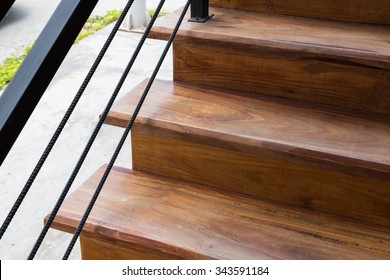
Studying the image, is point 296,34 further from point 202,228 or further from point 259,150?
point 202,228

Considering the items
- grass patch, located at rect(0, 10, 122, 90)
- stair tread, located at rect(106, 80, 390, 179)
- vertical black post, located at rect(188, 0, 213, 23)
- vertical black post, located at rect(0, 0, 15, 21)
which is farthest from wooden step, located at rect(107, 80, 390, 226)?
grass patch, located at rect(0, 10, 122, 90)

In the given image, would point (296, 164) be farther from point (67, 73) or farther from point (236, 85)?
point (67, 73)

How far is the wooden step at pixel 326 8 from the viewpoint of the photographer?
134 centimetres

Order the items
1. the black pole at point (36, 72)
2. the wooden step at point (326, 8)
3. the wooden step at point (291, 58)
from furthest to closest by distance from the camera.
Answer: the wooden step at point (326, 8) → the wooden step at point (291, 58) → the black pole at point (36, 72)

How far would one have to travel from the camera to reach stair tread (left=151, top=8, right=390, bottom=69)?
120cm

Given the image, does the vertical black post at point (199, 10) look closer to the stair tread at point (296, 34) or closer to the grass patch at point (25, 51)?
the stair tread at point (296, 34)

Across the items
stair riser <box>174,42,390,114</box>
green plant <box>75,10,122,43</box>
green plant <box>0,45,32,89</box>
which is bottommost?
green plant <box>75,10,122,43</box>

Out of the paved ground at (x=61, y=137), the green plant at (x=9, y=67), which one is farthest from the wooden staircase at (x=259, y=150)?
the green plant at (x=9, y=67)

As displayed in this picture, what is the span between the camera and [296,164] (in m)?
1.10

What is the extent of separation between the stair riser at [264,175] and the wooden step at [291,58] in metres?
0.23

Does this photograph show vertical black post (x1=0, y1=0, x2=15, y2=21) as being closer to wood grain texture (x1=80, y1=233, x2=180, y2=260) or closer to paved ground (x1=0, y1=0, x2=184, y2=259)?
wood grain texture (x1=80, y1=233, x2=180, y2=260)

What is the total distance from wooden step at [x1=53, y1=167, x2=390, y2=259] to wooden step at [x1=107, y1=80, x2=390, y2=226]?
0.04m
